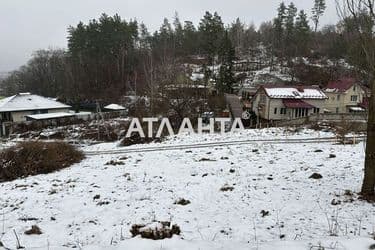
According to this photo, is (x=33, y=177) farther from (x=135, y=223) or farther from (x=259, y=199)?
(x=259, y=199)

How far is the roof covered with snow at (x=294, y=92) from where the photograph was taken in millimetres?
35062

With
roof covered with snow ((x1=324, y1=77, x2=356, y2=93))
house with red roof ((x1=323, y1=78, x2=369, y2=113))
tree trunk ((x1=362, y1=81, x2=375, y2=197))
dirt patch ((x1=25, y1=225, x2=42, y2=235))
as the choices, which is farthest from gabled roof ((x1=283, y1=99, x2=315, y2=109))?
dirt patch ((x1=25, y1=225, x2=42, y2=235))

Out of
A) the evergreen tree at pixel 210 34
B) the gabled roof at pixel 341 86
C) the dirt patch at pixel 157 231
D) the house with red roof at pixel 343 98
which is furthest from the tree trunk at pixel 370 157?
the evergreen tree at pixel 210 34

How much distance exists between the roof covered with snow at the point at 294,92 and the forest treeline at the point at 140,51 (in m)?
13.5

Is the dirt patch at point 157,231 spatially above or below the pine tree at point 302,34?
below

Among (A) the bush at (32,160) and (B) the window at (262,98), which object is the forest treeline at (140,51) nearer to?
(B) the window at (262,98)

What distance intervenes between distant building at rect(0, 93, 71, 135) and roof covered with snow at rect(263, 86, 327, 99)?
30287 millimetres

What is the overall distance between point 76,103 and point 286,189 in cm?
5202

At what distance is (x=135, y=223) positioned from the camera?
659 centimetres

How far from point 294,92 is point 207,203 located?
3141 centimetres

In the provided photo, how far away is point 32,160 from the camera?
1322cm

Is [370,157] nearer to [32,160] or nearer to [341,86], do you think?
[32,160]

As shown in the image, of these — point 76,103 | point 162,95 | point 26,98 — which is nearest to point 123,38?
point 76,103

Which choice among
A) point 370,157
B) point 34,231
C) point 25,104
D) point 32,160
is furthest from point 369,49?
point 25,104
